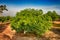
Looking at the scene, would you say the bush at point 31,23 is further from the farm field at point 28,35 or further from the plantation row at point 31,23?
the farm field at point 28,35

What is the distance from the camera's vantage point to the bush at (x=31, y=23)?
20.9 ft

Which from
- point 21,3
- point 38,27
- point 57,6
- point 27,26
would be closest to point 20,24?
point 27,26

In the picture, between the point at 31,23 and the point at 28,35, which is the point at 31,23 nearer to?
the point at 31,23

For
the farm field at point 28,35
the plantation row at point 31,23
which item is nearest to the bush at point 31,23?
the plantation row at point 31,23

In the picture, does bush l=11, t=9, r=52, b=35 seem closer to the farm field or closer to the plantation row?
the plantation row

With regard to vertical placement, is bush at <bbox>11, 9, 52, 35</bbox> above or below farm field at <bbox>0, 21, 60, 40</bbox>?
above

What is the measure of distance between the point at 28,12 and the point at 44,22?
69 centimetres

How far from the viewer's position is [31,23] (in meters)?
6.35

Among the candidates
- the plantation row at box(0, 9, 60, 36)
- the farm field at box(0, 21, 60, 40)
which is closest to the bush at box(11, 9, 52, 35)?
the plantation row at box(0, 9, 60, 36)

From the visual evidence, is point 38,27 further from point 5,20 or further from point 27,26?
point 5,20

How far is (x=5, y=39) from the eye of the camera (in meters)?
6.73

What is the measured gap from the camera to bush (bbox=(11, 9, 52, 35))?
6357mm

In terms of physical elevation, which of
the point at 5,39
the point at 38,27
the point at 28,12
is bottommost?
the point at 5,39

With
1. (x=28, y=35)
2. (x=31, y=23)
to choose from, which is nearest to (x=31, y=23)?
(x=31, y=23)
